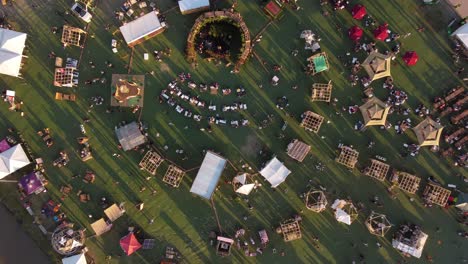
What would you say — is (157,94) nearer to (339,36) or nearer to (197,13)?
(197,13)

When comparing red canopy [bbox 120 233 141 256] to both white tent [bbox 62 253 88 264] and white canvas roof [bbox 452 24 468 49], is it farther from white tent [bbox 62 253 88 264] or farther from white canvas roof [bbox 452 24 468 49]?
white canvas roof [bbox 452 24 468 49]

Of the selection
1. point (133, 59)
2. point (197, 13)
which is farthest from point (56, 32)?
point (197, 13)

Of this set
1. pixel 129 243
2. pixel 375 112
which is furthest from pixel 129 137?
pixel 375 112

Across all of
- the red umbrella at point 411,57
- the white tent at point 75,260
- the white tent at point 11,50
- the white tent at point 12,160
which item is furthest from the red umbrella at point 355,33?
the white tent at point 12,160

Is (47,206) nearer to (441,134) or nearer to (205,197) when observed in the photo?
(205,197)

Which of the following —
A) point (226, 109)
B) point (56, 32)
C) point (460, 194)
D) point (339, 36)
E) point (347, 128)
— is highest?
point (56, 32)

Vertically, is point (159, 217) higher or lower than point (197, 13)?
lower

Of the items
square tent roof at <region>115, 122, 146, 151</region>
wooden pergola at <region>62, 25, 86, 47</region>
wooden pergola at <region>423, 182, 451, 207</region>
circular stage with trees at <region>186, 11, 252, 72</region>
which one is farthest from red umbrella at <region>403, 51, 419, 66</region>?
wooden pergola at <region>62, 25, 86, 47</region>
